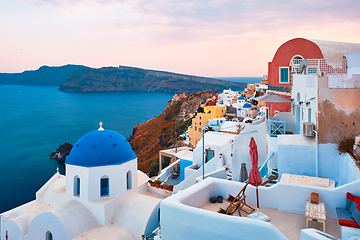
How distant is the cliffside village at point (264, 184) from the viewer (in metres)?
5.34

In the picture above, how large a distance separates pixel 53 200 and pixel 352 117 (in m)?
13.1

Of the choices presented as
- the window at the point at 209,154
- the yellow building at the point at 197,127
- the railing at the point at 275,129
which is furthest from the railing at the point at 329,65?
the yellow building at the point at 197,127

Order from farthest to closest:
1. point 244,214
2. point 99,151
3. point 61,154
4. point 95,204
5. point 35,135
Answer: point 35,135
point 61,154
point 99,151
point 95,204
point 244,214

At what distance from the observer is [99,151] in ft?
41.7

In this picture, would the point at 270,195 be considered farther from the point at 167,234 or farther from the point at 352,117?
the point at 352,117

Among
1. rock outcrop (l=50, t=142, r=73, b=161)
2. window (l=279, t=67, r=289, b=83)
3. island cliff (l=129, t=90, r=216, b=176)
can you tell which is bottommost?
rock outcrop (l=50, t=142, r=73, b=161)

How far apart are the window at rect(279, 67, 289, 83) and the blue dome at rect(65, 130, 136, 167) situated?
860cm

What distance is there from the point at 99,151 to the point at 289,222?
30.7 ft

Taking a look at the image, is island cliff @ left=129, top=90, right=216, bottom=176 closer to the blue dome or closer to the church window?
the blue dome

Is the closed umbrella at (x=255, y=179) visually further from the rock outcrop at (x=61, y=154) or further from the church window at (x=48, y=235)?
the rock outcrop at (x=61, y=154)

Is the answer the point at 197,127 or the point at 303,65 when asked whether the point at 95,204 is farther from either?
the point at 197,127

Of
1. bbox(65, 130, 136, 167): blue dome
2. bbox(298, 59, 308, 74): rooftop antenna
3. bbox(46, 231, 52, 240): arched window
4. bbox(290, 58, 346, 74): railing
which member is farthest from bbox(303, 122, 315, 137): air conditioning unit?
bbox(46, 231, 52, 240): arched window

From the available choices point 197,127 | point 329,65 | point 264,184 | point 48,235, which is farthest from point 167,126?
point 264,184

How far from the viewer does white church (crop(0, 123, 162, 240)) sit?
11266mm
